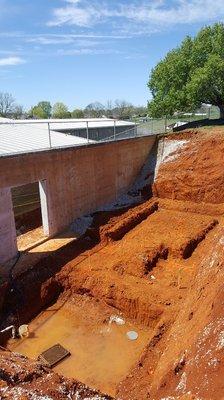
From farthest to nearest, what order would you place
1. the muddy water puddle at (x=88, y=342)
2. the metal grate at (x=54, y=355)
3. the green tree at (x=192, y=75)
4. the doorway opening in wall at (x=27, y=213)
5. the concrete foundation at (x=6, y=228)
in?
the green tree at (x=192, y=75) → the doorway opening in wall at (x=27, y=213) → the concrete foundation at (x=6, y=228) → the metal grate at (x=54, y=355) → the muddy water puddle at (x=88, y=342)

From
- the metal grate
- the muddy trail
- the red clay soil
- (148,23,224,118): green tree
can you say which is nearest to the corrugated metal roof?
the muddy trail

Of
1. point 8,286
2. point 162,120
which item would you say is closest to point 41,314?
point 8,286

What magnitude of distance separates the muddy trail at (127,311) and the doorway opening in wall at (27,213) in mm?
2159

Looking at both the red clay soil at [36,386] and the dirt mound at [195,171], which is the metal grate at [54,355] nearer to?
the red clay soil at [36,386]

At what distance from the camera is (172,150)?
21.5 meters

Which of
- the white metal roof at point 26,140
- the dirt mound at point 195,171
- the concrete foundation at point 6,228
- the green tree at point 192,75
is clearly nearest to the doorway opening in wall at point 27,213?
the concrete foundation at point 6,228

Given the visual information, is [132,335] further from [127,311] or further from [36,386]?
[36,386]

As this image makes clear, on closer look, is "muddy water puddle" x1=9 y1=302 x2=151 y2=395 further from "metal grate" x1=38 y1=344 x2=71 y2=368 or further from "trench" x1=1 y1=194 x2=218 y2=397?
"metal grate" x1=38 y1=344 x2=71 y2=368

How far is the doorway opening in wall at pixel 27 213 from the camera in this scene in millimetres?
15055

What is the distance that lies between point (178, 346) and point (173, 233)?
7.22 metres

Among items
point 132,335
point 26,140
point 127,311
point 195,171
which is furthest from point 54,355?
point 195,171

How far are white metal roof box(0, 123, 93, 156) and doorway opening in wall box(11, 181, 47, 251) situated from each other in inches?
75.5

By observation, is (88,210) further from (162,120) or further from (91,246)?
(162,120)

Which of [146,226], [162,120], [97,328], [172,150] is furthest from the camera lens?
[162,120]
